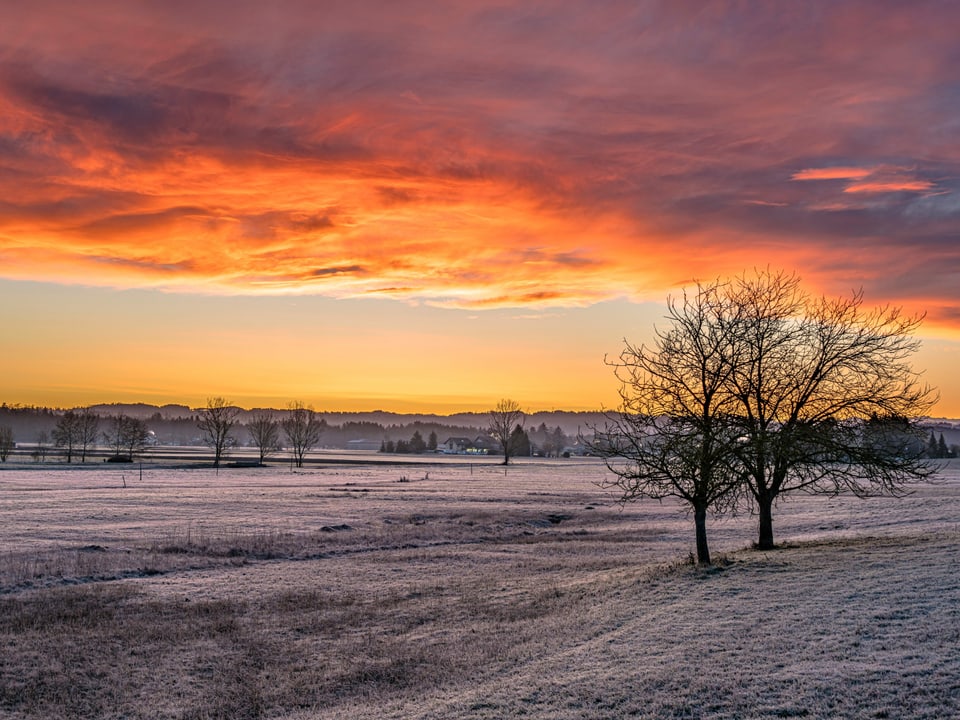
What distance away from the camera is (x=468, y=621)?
21.5 meters

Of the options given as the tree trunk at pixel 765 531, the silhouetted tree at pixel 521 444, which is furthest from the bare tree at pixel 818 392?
the silhouetted tree at pixel 521 444

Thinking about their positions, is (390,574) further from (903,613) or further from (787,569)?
(903,613)

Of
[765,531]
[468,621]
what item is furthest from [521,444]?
[468,621]

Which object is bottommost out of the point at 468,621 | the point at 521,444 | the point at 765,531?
the point at 521,444

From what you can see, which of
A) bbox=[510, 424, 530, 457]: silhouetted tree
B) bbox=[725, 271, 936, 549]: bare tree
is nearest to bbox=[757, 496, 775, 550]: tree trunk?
bbox=[725, 271, 936, 549]: bare tree

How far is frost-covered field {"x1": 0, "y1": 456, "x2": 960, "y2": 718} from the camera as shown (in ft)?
45.6

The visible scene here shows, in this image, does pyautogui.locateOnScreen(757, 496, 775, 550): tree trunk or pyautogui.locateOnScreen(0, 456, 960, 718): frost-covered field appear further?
pyautogui.locateOnScreen(757, 496, 775, 550): tree trunk

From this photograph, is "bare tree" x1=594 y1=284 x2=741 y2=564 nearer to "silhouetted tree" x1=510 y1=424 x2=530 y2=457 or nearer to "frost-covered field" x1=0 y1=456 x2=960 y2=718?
"frost-covered field" x1=0 y1=456 x2=960 y2=718

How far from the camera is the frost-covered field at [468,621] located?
13898mm

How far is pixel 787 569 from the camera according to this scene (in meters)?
23.1

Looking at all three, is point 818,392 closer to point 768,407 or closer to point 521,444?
point 768,407

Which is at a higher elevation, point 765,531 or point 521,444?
point 765,531

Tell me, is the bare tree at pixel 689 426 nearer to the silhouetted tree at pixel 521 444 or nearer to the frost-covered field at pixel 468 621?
the frost-covered field at pixel 468 621

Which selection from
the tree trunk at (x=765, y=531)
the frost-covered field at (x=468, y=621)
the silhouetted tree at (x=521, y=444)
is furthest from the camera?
the silhouetted tree at (x=521, y=444)
